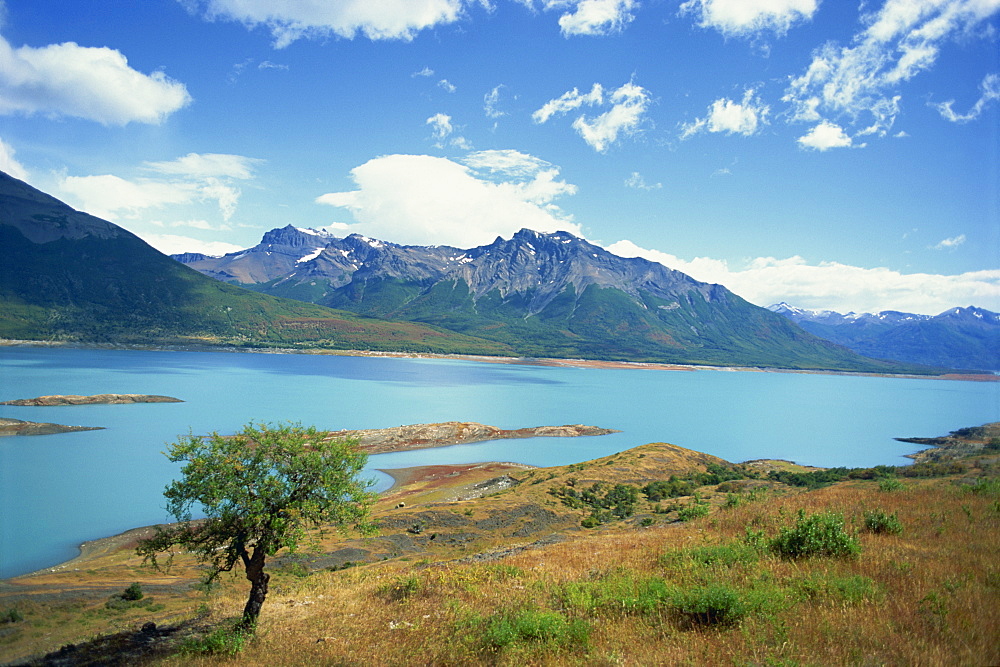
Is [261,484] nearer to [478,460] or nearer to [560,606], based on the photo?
[560,606]

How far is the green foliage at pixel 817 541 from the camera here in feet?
36.9

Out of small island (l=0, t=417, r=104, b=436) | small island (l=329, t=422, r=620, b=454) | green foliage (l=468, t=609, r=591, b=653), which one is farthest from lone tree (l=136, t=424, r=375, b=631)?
small island (l=0, t=417, r=104, b=436)

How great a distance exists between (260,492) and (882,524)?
55.3 feet

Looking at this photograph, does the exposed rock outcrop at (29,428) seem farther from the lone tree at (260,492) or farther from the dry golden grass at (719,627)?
the lone tree at (260,492)

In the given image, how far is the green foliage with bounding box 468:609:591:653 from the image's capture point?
883cm

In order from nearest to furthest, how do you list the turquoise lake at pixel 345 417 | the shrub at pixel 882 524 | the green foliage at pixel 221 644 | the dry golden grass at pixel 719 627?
1. the dry golden grass at pixel 719 627
2. the green foliage at pixel 221 644
3. the shrub at pixel 882 524
4. the turquoise lake at pixel 345 417

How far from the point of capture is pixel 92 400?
9406 cm

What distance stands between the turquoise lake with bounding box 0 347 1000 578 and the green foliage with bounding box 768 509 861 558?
45706mm

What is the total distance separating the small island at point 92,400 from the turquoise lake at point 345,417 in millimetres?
3321

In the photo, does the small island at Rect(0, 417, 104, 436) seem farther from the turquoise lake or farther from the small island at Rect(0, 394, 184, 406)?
the small island at Rect(0, 394, 184, 406)

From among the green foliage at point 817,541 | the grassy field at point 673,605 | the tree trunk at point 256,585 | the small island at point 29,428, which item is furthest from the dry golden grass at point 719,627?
the small island at point 29,428

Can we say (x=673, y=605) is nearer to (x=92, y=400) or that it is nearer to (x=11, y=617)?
(x=11, y=617)

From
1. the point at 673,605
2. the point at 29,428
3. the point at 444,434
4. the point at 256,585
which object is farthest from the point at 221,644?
the point at 29,428

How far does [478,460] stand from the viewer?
245 feet
